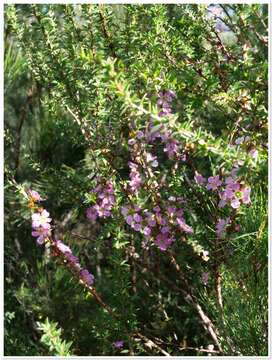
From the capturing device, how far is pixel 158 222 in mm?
1286

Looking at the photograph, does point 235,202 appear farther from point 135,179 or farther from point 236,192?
point 135,179

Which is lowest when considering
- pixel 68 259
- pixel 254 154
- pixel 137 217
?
pixel 68 259

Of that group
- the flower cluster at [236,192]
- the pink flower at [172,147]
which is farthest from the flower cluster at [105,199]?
the flower cluster at [236,192]

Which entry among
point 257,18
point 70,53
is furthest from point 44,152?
point 257,18

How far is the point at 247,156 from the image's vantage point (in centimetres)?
93

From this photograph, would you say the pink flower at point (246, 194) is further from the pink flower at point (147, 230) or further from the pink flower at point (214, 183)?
the pink flower at point (147, 230)

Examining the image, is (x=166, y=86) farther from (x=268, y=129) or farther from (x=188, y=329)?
(x=188, y=329)

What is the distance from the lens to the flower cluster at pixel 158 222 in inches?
49.0

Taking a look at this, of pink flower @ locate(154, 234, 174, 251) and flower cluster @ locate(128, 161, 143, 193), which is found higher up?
flower cluster @ locate(128, 161, 143, 193)

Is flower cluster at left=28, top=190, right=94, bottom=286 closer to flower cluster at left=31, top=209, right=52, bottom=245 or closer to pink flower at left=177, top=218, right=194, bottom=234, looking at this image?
flower cluster at left=31, top=209, right=52, bottom=245

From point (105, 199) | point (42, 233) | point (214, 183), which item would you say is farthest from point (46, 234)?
point (214, 183)

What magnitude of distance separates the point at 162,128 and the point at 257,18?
370mm

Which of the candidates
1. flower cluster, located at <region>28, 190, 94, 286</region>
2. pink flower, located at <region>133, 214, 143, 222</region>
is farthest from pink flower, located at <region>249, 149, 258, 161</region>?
flower cluster, located at <region>28, 190, 94, 286</region>

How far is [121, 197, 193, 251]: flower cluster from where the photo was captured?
1.25 metres
